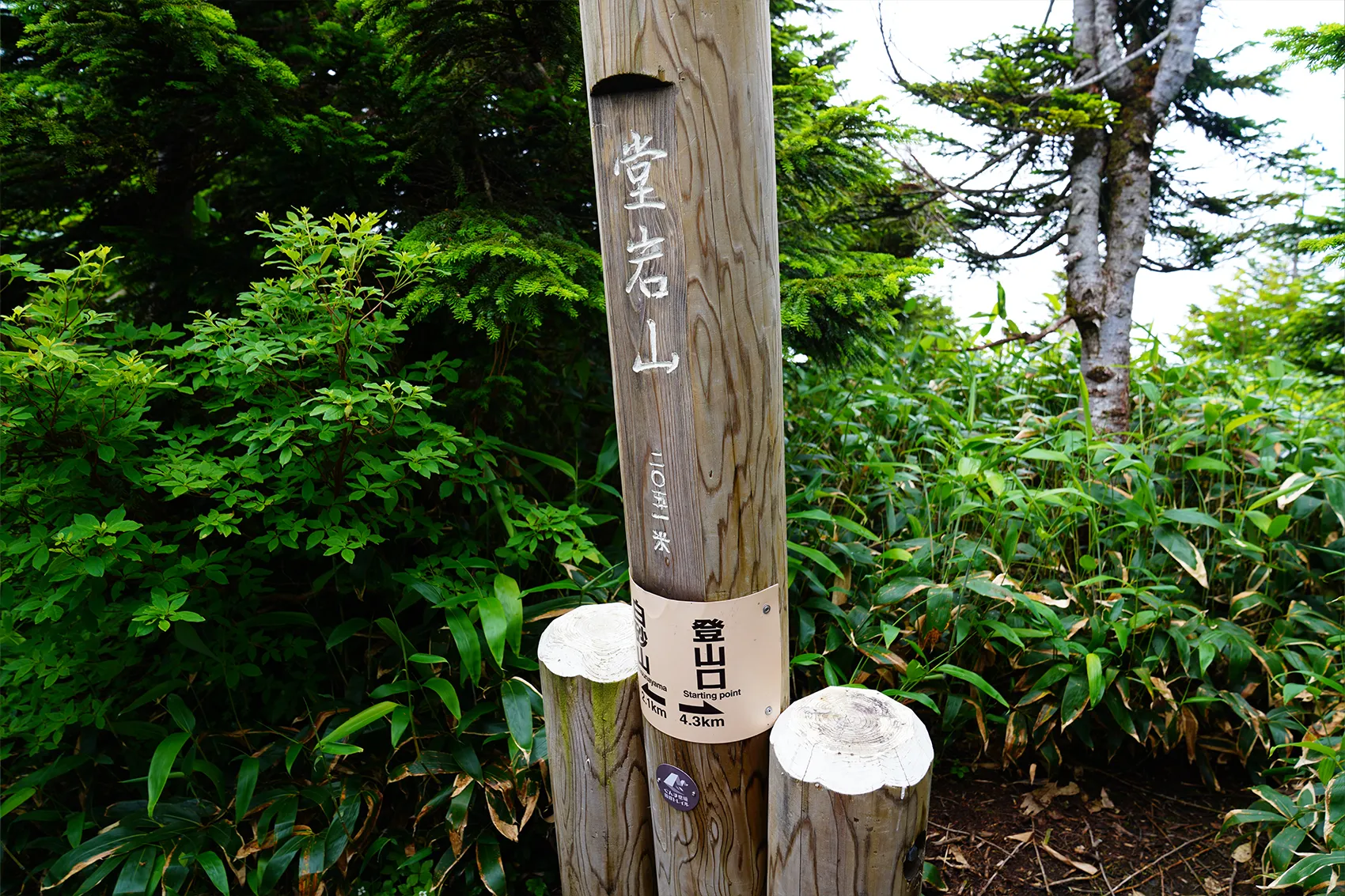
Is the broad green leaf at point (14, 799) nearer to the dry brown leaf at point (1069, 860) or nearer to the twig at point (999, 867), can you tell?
the twig at point (999, 867)

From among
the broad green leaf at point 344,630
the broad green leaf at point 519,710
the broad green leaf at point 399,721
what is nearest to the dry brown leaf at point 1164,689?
the broad green leaf at point 519,710

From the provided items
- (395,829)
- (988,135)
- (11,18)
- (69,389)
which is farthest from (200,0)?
(988,135)

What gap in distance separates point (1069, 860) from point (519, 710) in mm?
1609

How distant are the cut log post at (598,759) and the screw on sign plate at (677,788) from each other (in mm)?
146

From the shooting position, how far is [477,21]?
7.29ft

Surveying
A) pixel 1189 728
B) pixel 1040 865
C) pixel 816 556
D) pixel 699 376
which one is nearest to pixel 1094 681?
pixel 1189 728

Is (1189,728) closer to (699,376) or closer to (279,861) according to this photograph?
(699,376)

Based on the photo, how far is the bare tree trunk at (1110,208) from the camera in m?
3.30

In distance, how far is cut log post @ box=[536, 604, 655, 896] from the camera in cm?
156

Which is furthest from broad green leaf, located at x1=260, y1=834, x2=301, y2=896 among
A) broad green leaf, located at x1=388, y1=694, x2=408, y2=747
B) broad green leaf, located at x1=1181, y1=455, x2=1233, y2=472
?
broad green leaf, located at x1=1181, y1=455, x2=1233, y2=472

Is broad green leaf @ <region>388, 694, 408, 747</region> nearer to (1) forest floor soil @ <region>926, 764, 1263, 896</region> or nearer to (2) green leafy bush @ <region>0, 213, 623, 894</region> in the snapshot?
(2) green leafy bush @ <region>0, 213, 623, 894</region>

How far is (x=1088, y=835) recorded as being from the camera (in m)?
2.08

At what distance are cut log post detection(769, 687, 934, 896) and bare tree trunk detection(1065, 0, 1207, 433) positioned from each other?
2610 mm

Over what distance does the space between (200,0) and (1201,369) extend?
Answer: 4.62 metres
